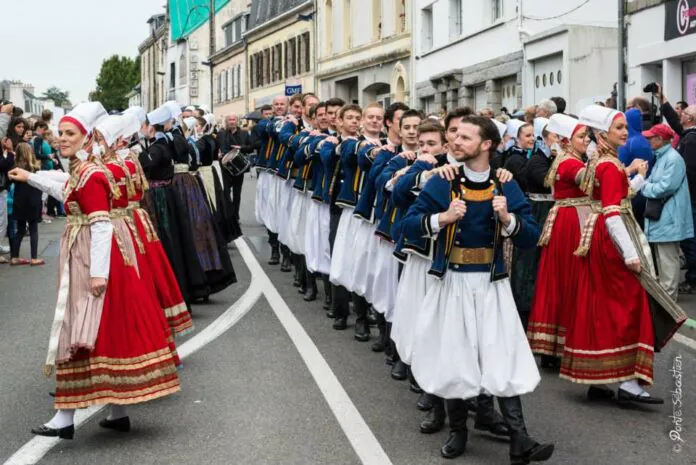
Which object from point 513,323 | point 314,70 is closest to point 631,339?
point 513,323

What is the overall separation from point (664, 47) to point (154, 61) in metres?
85.2

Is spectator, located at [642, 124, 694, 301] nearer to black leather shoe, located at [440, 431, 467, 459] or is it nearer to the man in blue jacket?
the man in blue jacket

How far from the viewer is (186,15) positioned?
61.5 meters

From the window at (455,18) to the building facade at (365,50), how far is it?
3403 mm

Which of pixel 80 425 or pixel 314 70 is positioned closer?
pixel 80 425

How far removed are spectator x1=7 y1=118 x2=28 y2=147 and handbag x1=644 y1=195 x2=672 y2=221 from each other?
30.9 feet

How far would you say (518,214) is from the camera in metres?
6.08

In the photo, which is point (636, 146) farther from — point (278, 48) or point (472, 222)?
point (278, 48)

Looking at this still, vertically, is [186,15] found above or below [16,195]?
above

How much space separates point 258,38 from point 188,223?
48746mm

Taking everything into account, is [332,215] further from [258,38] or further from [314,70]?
[258,38]

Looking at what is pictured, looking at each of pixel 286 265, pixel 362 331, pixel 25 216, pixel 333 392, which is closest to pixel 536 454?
pixel 333 392

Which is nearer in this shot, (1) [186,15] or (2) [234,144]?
(2) [234,144]

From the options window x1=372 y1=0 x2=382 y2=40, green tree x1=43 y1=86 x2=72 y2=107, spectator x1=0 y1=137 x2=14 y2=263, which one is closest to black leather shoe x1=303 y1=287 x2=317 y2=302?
spectator x1=0 y1=137 x2=14 y2=263
